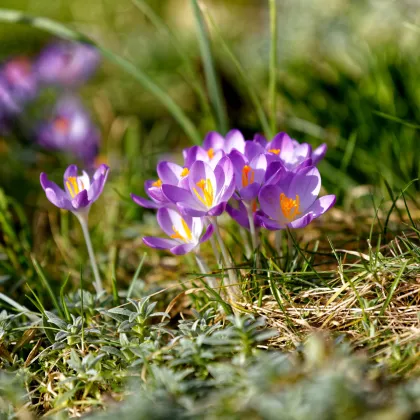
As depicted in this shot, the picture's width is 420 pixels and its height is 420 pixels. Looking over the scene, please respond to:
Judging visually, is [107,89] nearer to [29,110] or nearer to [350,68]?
[29,110]

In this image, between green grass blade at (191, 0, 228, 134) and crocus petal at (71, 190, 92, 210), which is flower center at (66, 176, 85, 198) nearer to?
crocus petal at (71, 190, 92, 210)

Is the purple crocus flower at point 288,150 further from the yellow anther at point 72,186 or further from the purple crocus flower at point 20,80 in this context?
the purple crocus flower at point 20,80

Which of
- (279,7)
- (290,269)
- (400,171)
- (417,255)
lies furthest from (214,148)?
(279,7)

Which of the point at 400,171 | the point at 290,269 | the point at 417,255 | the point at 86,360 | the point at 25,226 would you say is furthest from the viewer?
the point at 400,171

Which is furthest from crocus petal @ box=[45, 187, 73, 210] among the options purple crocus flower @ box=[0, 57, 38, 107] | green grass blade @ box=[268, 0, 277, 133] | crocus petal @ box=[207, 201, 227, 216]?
purple crocus flower @ box=[0, 57, 38, 107]

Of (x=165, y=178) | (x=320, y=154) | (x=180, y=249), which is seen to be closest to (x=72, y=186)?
(x=165, y=178)

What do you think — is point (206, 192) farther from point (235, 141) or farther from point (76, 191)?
point (76, 191)

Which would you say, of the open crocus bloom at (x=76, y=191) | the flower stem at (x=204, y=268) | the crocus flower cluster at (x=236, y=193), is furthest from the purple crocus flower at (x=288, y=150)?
the open crocus bloom at (x=76, y=191)
